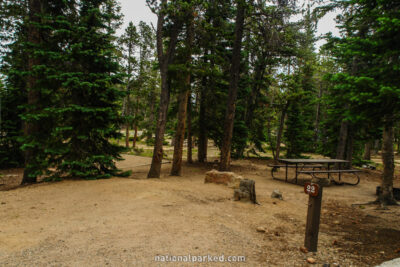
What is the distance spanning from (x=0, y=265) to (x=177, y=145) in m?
8.84

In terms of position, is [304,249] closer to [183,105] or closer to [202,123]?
[183,105]

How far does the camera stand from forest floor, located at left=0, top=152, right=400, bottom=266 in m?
3.49

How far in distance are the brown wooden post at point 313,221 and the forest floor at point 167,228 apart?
7.5 inches

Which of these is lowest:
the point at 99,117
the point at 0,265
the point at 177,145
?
the point at 0,265

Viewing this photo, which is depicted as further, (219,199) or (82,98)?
(82,98)

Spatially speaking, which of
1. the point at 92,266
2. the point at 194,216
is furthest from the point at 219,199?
the point at 92,266

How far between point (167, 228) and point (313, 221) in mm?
2623

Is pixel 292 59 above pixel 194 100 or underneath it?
above

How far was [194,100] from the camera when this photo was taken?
15.6m

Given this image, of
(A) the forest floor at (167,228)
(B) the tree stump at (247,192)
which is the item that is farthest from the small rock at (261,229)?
(B) the tree stump at (247,192)

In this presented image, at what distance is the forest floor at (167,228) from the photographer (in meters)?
3.49

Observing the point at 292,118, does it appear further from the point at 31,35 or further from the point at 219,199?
the point at 31,35

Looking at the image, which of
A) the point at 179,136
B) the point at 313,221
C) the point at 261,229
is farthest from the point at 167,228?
the point at 179,136

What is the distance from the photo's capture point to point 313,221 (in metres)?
3.94
